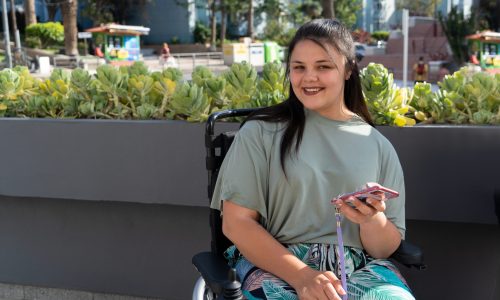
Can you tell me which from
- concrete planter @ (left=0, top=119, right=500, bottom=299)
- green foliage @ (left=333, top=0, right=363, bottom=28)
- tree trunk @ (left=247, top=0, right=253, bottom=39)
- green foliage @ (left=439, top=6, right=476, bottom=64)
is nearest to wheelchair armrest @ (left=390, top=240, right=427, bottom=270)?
concrete planter @ (left=0, top=119, right=500, bottom=299)

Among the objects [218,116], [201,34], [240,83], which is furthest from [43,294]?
[201,34]

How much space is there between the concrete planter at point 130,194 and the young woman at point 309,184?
516 mm

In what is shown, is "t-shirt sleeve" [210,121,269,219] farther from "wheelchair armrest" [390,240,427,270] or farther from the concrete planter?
the concrete planter

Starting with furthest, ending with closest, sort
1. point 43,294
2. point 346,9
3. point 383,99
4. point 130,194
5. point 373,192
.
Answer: point 346,9 < point 43,294 < point 130,194 < point 383,99 < point 373,192

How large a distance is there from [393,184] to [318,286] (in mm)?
487

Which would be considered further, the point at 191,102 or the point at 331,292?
the point at 191,102

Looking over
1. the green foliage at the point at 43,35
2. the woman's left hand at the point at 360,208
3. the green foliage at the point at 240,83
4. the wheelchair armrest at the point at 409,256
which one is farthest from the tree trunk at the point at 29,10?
the woman's left hand at the point at 360,208

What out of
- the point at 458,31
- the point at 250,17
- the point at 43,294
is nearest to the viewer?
the point at 43,294

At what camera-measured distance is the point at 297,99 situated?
2.08m

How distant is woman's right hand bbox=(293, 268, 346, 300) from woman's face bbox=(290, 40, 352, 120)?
0.55 m

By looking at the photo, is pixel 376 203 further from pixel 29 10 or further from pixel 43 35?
pixel 43 35

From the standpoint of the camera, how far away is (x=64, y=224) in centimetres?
322

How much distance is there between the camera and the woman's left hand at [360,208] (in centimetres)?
171

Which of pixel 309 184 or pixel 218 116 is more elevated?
pixel 218 116
